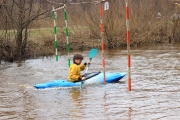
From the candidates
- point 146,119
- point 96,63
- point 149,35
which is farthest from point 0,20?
point 146,119

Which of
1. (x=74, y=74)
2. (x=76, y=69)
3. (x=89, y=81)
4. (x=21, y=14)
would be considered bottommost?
(x=89, y=81)

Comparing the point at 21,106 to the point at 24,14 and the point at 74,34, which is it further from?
the point at 74,34

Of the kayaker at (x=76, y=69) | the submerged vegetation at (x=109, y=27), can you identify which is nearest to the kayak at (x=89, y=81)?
the kayaker at (x=76, y=69)

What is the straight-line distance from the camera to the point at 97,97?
8.62 meters

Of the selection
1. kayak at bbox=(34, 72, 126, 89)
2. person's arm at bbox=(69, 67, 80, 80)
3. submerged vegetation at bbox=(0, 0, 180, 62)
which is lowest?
kayak at bbox=(34, 72, 126, 89)

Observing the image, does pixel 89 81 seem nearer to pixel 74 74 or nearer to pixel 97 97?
pixel 74 74

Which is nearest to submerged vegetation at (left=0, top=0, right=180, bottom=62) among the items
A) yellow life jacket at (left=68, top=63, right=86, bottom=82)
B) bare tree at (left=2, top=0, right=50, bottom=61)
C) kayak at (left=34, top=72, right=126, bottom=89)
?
bare tree at (left=2, top=0, right=50, bottom=61)

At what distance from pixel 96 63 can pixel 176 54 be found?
3.90 meters

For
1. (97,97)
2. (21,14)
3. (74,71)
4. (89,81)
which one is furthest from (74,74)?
(21,14)

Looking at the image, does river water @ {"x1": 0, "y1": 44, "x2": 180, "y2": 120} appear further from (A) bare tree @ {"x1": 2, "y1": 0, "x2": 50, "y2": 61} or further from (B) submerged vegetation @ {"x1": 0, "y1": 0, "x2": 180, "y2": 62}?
(B) submerged vegetation @ {"x1": 0, "y1": 0, "x2": 180, "y2": 62}

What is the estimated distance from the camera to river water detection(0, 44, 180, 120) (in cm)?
695

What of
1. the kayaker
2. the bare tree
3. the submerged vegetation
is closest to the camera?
the kayaker

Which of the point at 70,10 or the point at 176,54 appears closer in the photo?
the point at 176,54

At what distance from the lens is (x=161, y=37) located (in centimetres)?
2345
